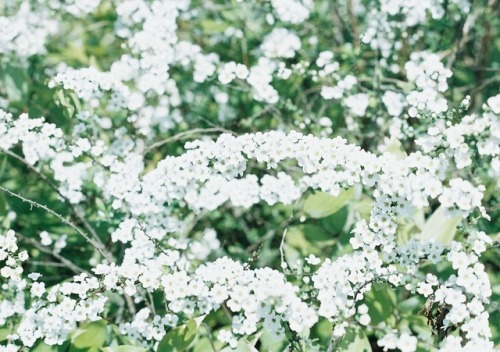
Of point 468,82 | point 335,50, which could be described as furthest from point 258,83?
point 468,82

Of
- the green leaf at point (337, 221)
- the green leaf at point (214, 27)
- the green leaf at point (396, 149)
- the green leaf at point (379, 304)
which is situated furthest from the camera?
the green leaf at point (214, 27)

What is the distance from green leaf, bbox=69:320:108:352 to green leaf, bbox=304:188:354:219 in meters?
1.10

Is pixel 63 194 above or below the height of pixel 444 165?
below

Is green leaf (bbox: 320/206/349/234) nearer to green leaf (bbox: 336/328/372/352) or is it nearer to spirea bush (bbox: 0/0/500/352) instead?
spirea bush (bbox: 0/0/500/352)

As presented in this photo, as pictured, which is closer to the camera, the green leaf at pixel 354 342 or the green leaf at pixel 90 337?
the green leaf at pixel 354 342

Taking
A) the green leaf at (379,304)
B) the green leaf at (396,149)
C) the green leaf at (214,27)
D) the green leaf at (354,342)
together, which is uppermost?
the green leaf at (396,149)

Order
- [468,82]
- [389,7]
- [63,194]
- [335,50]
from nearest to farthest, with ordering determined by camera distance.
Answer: [63,194] < [389,7] < [335,50] < [468,82]

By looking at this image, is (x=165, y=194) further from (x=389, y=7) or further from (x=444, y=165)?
(x=389, y=7)

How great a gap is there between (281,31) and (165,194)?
1445 millimetres

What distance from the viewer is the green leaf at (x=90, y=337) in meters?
2.74

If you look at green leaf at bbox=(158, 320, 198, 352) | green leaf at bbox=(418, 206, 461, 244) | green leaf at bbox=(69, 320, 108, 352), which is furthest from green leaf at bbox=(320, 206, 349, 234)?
green leaf at bbox=(69, 320, 108, 352)

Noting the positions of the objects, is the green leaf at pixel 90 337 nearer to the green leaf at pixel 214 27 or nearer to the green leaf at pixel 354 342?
the green leaf at pixel 354 342

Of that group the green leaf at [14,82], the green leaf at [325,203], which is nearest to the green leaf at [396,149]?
the green leaf at [325,203]

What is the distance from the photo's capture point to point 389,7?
3410mm
